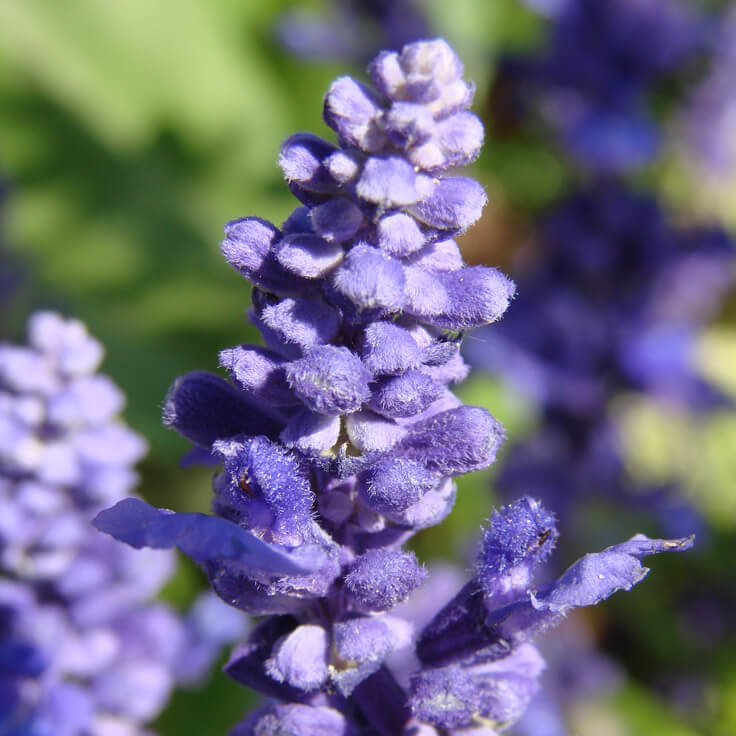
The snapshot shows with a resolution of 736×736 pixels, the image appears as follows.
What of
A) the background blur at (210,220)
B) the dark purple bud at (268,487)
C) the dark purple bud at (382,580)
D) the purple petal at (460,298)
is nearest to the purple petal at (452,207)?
the purple petal at (460,298)

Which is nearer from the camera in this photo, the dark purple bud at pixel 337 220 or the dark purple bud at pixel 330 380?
the dark purple bud at pixel 330 380

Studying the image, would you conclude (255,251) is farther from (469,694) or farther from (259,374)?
(469,694)

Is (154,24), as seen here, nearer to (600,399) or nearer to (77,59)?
(77,59)

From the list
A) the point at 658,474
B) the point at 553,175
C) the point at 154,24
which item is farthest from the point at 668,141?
the point at 154,24

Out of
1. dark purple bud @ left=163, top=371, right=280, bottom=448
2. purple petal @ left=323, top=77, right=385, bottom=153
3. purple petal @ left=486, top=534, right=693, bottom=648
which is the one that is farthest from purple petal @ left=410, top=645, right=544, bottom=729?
purple petal @ left=323, top=77, right=385, bottom=153

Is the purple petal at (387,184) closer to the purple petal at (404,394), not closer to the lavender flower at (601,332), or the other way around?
the purple petal at (404,394)

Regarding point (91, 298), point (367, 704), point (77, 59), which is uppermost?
point (77, 59)
